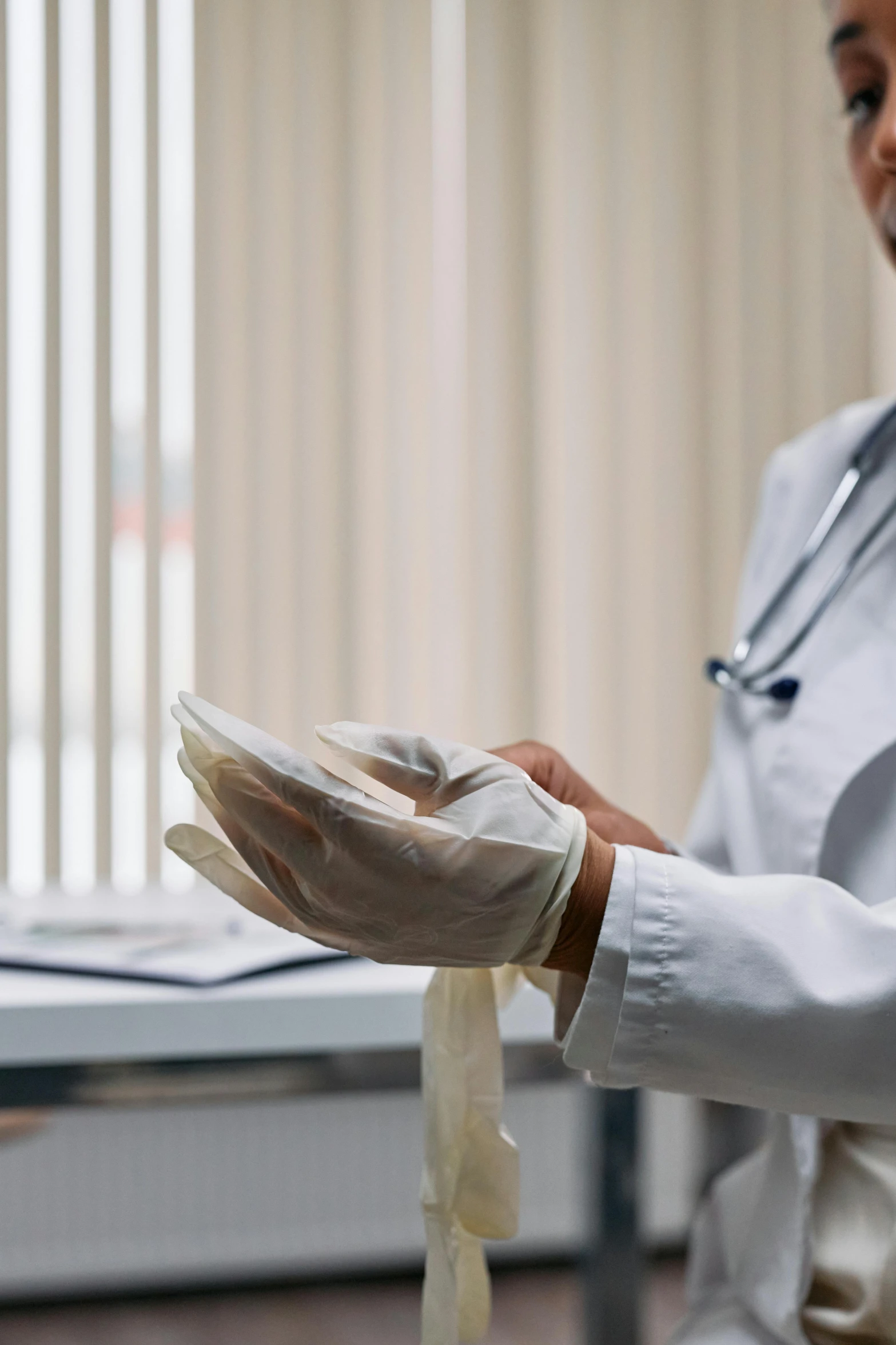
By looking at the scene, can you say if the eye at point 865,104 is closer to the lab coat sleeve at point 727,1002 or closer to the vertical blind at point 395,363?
the lab coat sleeve at point 727,1002

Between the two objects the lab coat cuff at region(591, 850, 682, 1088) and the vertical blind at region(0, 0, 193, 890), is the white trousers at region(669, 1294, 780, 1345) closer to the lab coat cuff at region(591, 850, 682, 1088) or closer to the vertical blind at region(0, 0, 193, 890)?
the lab coat cuff at region(591, 850, 682, 1088)

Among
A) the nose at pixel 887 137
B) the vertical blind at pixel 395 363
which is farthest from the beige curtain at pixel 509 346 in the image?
the nose at pixel 887 137

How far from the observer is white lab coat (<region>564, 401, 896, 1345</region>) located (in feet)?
1.64

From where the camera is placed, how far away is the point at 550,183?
5.98ft

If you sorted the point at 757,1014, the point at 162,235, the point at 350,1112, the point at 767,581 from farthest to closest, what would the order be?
1. the point at 350,1112
2. the point at 162,235
3. the point at 767,581
4. the point at 757,1014

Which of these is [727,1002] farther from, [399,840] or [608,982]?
[399,840]

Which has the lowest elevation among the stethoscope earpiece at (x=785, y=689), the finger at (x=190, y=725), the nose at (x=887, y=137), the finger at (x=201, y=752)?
the stethoscope earpiece at (x=785, y=689)

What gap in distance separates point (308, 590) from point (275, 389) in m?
0.32

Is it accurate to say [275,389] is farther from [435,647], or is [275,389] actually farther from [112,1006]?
[112,1006]

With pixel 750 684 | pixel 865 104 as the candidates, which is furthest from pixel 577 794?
pixel 865 104

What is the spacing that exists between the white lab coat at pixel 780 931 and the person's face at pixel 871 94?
0.58 ft

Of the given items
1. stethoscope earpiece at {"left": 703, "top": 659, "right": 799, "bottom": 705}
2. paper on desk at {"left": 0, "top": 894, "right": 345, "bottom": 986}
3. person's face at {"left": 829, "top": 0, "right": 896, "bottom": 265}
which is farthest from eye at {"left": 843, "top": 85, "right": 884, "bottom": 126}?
paper on desk at {"left": 0, "top": 894, "right": 345, "bottom": 986}

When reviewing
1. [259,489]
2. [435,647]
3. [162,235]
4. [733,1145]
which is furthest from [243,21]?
[733,1145]

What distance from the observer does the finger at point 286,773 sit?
0.45 meters
